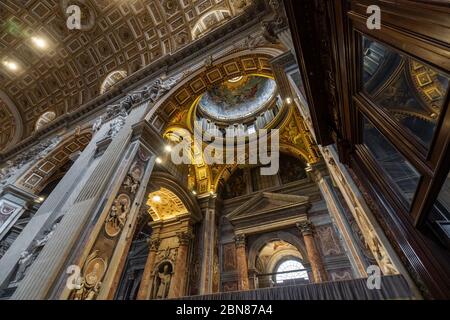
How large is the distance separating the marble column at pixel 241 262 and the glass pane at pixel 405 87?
27.8 ft

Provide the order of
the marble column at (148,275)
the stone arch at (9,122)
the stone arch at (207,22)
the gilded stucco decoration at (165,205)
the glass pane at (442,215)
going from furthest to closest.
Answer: the stone arch at (9,122) → the stone arch at (207,22) → the gilded stucco decoration at (165,205) → the marble column at (148,275) → the glass pane at (442,215)

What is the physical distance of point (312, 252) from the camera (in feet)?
26.8

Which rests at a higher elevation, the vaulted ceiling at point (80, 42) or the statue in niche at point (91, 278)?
the vaulted ceiling at point (80, 42)

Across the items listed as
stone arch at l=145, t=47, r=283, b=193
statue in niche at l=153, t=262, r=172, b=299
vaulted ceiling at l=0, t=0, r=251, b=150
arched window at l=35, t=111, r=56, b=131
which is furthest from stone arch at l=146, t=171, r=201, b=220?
arched window at l=35, t=111, r=56, b=131

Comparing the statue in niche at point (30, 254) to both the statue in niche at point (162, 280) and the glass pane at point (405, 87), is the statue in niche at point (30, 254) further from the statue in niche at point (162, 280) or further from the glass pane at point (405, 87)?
the glass pane at point (405, 87)

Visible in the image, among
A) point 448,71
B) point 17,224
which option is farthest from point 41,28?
point 448,71

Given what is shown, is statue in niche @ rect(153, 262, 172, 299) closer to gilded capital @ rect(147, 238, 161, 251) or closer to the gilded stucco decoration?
gilded capital @ rect(147, 238, 161, 251)

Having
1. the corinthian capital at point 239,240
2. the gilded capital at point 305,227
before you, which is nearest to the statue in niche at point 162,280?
the corinthian capital at point 239,240

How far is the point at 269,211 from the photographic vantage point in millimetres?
10008

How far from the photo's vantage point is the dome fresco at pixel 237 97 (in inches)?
527

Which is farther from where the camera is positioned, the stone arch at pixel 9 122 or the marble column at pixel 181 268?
the stone arch at pixel 9 122

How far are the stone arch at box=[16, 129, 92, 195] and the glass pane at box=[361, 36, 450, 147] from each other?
1017 centimetres
